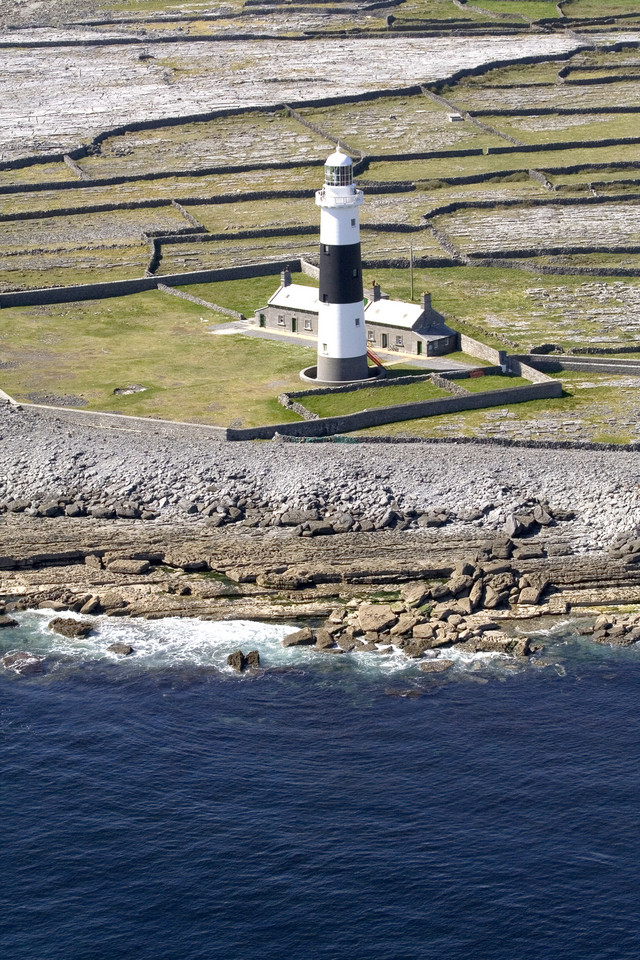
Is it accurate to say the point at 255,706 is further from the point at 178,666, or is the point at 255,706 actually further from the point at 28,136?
the point at 28,136

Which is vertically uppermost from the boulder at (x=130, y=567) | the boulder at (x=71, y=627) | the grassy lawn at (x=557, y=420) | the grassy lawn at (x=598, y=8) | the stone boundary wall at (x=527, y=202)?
the grassy lawn at (x=598, y=8)

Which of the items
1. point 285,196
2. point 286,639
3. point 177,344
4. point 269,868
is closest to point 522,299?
point 177,344

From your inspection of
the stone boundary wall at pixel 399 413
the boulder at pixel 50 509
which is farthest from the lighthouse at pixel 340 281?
the boulder at pixel 50 509

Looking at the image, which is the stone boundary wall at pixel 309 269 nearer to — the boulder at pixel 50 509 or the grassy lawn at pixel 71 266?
the grassy lawn at pixel 71 266

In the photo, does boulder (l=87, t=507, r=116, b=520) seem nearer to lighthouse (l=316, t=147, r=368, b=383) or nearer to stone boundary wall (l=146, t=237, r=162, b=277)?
lighthouse (l=316, t=147, r=368, b=383)

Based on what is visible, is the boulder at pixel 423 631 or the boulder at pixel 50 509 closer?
the boulder at pixel 423 631

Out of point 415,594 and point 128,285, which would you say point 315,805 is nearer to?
point 415,594
